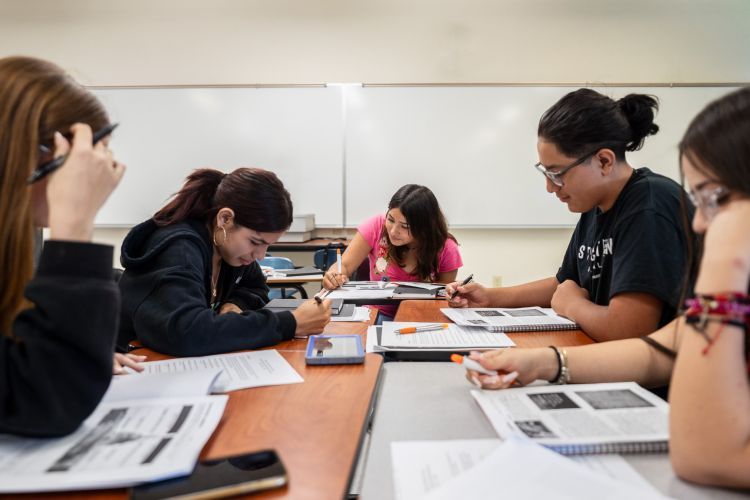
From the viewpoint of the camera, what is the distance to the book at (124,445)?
54 cm

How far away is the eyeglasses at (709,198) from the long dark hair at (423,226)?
170cm

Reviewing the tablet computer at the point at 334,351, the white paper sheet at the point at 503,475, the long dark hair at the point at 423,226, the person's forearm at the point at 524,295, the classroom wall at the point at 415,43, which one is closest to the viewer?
the white paper sheet at the point at 503,475

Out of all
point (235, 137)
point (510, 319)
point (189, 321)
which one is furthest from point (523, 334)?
point (235, 137)

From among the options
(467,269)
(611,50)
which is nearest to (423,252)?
(467,269)

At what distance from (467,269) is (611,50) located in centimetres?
200

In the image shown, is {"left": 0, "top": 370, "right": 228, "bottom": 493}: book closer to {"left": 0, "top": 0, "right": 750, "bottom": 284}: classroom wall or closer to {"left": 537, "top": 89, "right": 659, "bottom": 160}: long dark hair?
{"left": 537, "top": 89, "right": 659, "bottom": 160}: long dark hair

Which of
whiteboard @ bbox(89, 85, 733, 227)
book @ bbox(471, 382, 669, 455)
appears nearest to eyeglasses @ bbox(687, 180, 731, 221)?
book @ bbox(471, 382, 669, 455)

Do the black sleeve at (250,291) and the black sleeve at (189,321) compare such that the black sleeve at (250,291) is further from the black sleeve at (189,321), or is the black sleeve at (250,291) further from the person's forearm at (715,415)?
the person's forearm at (715,415)

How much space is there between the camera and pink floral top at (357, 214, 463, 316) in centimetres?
250

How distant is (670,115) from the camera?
3.65 m

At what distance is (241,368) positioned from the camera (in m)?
0.98

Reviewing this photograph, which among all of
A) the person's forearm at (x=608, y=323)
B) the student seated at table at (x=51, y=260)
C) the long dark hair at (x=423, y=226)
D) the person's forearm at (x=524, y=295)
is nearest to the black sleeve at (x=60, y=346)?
the student seated at table at (x=51, y=260)

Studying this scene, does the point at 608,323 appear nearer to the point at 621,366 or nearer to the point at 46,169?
the point at 621,366

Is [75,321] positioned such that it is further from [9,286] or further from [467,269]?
[467,269]
